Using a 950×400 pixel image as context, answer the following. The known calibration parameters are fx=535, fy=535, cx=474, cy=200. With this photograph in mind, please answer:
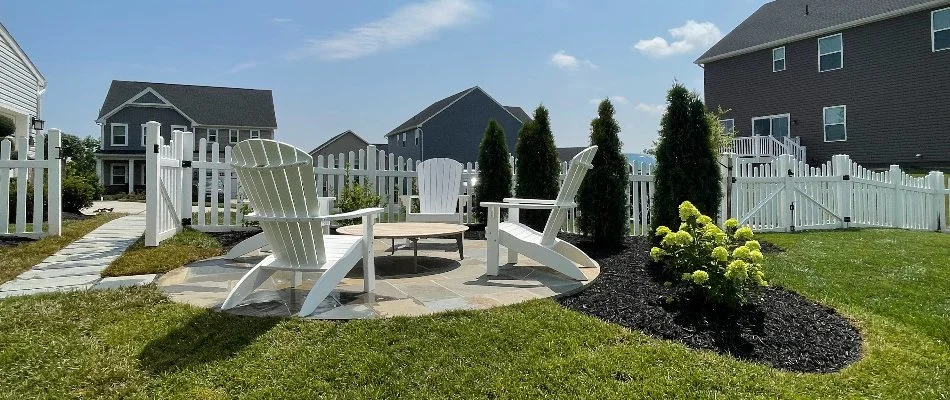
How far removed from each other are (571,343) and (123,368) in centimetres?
219

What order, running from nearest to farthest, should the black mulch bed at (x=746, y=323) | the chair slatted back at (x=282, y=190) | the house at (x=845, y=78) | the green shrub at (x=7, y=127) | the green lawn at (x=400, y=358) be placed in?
the green lawn at (x=400, y=358) → the black mulch bed at (x=746, y=323) → the chair slatted back at (x=282, y=190) → the green shrub at (x=7, y=127) → the house at (x=845, y=78)

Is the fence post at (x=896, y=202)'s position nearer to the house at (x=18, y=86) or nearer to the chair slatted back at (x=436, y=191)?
the chair slatted back at (x=436, y=191)

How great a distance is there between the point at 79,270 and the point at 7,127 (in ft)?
52.0

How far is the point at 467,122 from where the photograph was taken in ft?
96.0

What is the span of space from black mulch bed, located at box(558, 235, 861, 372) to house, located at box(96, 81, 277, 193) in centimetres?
2629

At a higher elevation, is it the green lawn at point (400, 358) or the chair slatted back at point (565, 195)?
the chair slatted back at point (565, 195)

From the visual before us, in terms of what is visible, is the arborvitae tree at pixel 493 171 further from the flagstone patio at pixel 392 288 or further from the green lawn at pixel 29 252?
the green lawn at pixel 29 252

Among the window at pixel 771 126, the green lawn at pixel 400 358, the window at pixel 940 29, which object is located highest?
the window at pixel 940 29

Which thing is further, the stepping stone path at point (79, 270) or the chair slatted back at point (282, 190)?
the stepping stone path at point (79, 270)

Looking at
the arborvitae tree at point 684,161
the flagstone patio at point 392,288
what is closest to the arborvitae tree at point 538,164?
the arborvitae tree at point 684,161

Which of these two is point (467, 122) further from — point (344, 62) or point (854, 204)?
point (854, 204)

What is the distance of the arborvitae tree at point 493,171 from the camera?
8.97 meters

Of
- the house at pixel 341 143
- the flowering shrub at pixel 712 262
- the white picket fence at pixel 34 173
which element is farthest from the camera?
the house at pixel 341 143

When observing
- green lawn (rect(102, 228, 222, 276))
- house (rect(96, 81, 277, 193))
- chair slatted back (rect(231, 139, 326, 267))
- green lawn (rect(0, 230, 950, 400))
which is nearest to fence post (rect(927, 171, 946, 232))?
green lawn (rect(0, 230, 950, 400))
